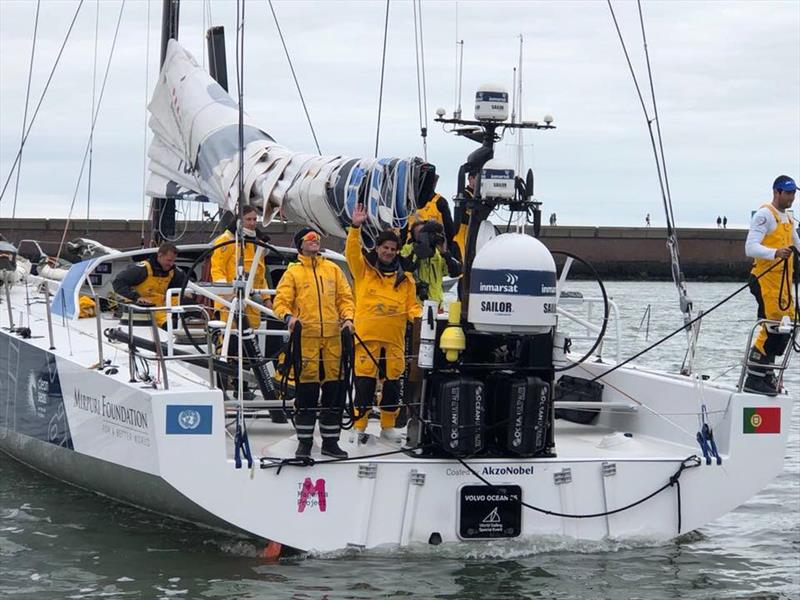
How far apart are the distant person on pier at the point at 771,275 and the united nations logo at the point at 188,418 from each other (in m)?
3.42

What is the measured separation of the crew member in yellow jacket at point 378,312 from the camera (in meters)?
8.36

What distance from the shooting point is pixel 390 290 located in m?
8.48

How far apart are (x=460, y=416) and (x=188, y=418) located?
5.02 feet

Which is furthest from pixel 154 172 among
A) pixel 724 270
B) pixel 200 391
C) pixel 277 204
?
pixel 724 270

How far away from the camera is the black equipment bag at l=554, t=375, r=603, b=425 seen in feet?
32.7

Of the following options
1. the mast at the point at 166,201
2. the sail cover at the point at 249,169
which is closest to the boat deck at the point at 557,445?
the sail cover at the point at 249,169

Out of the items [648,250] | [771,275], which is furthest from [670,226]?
[648,250]

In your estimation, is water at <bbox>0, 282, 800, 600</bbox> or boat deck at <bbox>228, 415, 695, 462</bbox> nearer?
water at <bbox>0, 282, 800, 600</bbox>

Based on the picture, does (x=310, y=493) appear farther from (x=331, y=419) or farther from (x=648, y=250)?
(x=648, y=250)

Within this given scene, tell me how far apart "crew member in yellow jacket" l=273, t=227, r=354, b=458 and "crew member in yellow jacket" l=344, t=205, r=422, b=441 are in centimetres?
27

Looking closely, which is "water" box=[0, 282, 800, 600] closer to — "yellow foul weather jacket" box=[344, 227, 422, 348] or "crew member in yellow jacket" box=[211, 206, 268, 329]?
"yellow foul weather jacket" box=[344, 227, 422, 348]

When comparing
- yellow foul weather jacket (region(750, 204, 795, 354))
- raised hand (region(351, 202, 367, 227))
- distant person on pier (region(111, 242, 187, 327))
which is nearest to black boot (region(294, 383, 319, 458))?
raised hand (region(351, 202, 367, 227))

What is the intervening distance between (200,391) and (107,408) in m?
1.02

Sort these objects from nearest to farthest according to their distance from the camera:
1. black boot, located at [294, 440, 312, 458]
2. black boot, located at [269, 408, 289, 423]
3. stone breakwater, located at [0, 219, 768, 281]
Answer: black boot, located at [294, 440, 312, 458] → black boot, located at [269, 408, 289, 423] → stone breakwater, located at [0, 219, 768, 281]
